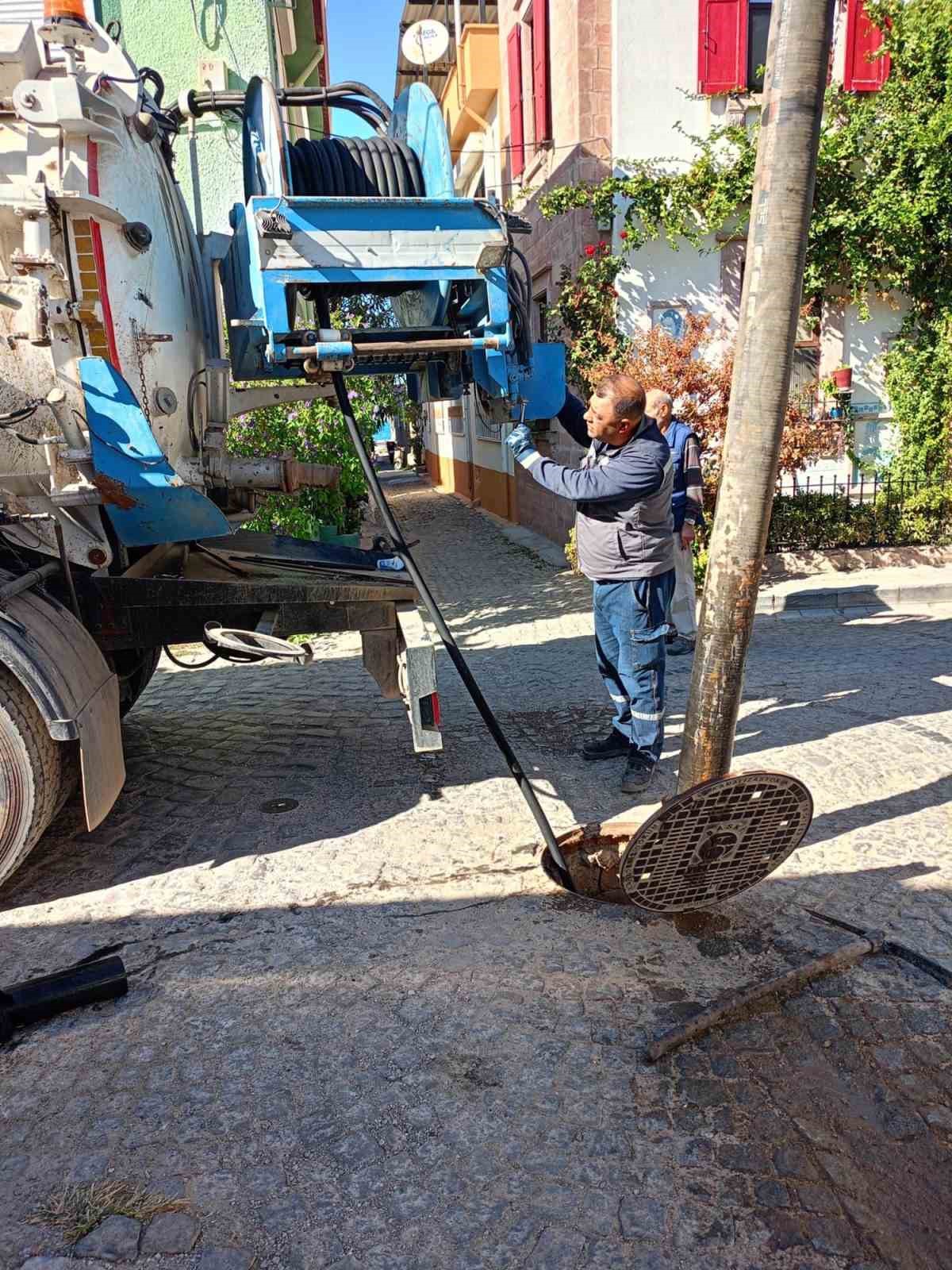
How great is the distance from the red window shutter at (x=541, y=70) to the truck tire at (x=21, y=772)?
10.6 meters

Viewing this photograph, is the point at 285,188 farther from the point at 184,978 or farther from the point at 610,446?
the point at 184,978

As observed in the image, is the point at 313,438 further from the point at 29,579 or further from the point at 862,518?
the point at 862,518

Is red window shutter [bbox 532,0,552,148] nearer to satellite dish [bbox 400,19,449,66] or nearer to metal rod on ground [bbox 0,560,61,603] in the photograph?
satellite dish [bbox 400,19,449,66]

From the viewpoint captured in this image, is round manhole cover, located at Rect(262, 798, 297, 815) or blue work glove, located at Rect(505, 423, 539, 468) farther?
round manhole cover, located at Rect(262, 798, 297, 815)

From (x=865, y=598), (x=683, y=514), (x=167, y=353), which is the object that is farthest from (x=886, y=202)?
(x=167, y=353)

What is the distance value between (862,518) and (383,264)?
737 cm

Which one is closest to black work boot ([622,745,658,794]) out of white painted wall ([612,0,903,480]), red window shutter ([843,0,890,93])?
white painted wall ([612,0,903,480])

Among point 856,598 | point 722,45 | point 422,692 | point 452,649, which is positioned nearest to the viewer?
point 422,692

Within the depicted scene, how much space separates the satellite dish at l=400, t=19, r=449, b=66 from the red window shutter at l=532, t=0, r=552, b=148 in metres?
5.46

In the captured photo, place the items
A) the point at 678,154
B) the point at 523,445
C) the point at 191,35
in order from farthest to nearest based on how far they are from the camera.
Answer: the point at 678,154
the point at 191,35
the point at 523,445

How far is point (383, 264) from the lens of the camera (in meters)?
3.72

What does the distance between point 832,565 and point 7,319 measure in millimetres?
8052

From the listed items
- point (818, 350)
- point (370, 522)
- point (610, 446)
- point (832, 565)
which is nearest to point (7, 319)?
point (610, 446)

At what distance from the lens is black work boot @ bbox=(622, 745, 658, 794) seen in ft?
13.9
